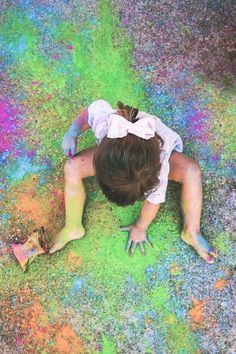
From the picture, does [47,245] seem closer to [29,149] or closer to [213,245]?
[29,149]

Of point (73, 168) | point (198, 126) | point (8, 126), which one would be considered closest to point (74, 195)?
point (73, 168)

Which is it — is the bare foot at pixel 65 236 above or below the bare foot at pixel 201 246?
above

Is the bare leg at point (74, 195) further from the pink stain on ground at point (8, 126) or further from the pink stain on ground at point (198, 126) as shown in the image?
the pink stain on ground at point (198, 126)

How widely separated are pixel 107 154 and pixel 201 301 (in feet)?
2.43

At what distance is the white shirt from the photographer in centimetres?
163

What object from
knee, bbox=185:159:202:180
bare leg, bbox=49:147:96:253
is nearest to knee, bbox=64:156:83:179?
bare leg, bbox=49:147:96:253

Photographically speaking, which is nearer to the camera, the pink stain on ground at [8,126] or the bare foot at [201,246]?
the bare foot at [201,246]

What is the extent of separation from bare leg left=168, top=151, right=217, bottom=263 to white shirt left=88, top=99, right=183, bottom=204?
87mm

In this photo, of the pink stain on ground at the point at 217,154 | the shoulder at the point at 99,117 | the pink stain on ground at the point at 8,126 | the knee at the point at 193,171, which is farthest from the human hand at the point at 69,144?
the pink stain on ground at the point at 217,154

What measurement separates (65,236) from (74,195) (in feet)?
0.51

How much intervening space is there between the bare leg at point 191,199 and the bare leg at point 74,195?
300 mm

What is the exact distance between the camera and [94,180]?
1.95 metres

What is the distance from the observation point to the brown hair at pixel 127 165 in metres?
1.40

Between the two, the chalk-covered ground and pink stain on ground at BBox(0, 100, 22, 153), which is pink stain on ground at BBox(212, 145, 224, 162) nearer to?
the chalk-covered ground
